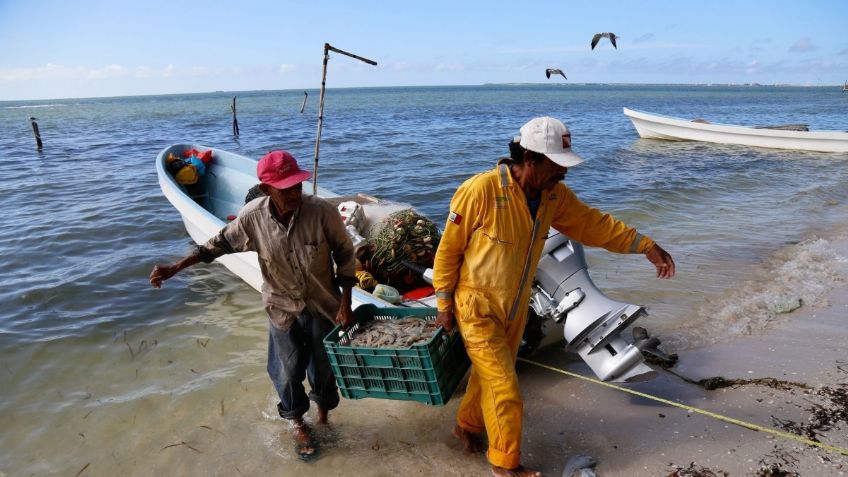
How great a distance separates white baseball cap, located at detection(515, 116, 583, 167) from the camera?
Answer: 278cm

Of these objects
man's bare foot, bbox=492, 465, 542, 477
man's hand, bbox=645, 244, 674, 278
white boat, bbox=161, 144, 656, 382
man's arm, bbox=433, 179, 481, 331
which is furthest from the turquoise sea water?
man's hand, bbox=645, 244, 674, 278

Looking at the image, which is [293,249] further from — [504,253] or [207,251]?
[504,253]

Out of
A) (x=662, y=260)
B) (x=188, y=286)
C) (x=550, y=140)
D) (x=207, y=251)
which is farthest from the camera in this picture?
(x=188, y=286)

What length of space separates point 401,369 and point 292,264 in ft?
3.16

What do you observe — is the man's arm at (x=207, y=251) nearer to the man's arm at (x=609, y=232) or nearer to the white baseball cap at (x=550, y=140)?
the white baseball cap at (x=550, y=140)

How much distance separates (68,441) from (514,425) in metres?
3.66

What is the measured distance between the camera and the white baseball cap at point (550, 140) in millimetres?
2783

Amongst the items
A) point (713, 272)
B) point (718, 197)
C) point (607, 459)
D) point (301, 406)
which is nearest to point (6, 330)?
point (301, 406)

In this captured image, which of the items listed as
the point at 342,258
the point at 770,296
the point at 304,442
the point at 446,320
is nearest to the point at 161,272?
the point at 342,258

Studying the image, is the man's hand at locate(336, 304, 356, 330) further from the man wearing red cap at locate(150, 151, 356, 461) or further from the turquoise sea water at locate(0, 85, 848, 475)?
the turquoise sea water at locate(0, 85, 848, 475)

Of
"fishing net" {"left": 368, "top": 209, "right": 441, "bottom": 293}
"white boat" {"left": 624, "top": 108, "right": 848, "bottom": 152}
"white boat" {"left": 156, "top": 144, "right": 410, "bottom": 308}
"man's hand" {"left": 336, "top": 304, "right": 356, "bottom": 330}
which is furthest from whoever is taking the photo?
"white boat" {"left": 624, "top": 108, "right": 848, "bottom": 152}

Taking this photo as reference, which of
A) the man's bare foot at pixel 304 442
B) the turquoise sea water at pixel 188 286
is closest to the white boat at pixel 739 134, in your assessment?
the turquoise sea water at pixel 188 286

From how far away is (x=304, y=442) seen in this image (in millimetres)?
3988

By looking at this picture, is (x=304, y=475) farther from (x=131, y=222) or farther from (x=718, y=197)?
(x=718, y=197)
